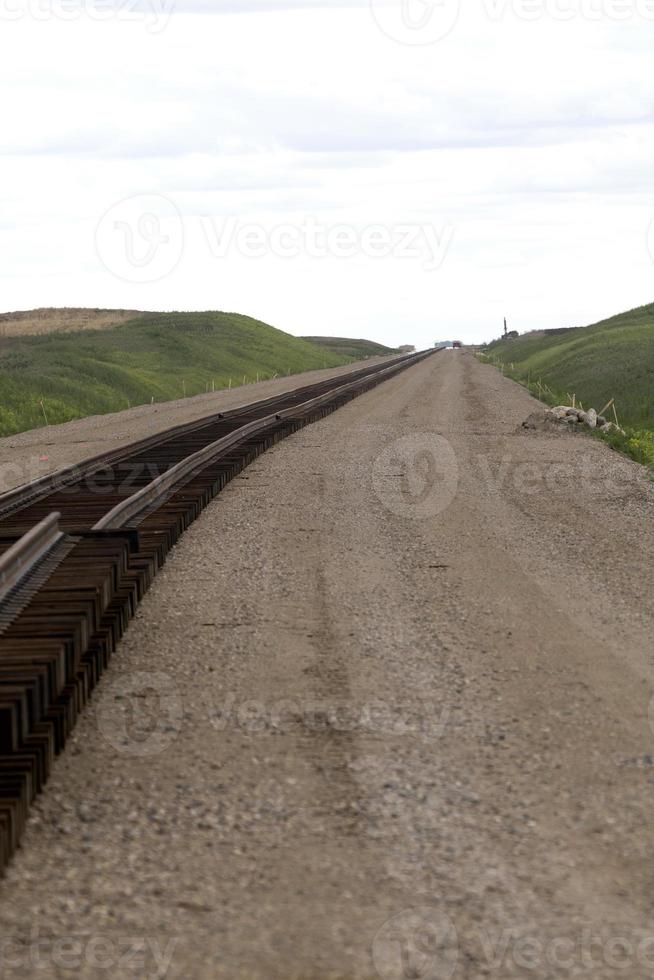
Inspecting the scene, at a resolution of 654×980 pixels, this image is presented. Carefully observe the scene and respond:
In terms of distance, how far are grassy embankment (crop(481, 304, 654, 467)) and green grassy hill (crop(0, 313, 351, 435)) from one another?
1813 cm

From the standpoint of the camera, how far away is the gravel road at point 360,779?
15.4 feet

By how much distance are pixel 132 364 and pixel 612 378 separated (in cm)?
3277

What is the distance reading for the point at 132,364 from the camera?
232 feet

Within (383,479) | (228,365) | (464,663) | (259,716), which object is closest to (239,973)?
(259,716)

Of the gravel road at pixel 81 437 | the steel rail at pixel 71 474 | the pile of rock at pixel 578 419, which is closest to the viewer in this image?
the steel rail at pixel 71 474

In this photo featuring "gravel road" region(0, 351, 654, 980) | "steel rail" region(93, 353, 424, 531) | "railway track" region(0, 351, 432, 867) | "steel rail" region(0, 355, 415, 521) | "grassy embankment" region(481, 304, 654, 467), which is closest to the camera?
"gravel road" region(0, 351, 654, 980)

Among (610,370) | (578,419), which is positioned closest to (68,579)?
(578,419)

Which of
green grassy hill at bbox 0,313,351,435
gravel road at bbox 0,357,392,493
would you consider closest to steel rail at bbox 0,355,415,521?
gravel road at bbox 0,357,392,493

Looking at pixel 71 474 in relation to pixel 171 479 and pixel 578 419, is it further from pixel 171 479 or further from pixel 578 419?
pixel 578 419

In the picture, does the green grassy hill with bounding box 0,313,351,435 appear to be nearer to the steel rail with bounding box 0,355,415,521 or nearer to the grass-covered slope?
the steel rail with bounding box 0,355,415,521

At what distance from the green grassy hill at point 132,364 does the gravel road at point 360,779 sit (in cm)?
2656

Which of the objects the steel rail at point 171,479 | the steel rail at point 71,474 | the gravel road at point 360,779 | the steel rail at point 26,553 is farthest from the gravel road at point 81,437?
the gravel road at point 360,779

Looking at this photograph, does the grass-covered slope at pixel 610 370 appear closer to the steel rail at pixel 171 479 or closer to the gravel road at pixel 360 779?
the steel rail at pixel 171 479

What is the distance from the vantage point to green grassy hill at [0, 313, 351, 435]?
1729 inches
